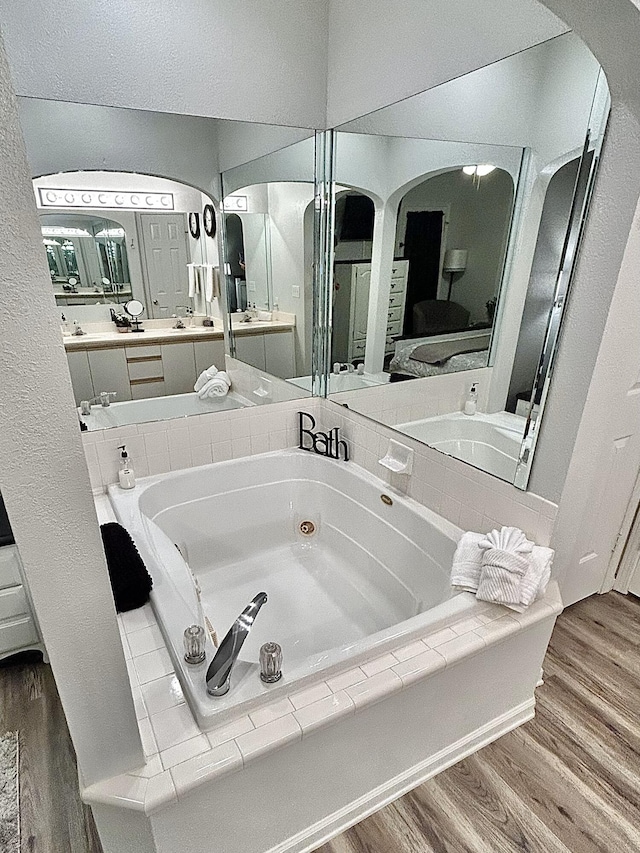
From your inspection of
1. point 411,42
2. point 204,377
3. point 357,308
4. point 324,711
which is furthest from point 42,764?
point 411,42

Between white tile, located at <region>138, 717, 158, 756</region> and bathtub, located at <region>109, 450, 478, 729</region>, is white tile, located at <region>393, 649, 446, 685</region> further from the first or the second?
white tile, located at <region>138, 717, 158, 756</region>

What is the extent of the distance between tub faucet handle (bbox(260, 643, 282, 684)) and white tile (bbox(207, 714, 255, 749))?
100mm

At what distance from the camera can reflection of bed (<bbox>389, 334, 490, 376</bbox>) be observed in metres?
2.01

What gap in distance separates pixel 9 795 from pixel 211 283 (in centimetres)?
215

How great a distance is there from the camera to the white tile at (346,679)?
4.11 feet

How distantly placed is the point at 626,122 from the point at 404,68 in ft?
3.24

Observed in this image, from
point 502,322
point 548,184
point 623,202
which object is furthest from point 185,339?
point 623,202

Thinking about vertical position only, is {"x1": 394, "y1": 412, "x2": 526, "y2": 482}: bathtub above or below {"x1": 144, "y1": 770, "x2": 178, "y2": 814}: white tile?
above

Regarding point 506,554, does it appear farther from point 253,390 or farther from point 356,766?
point 253,390

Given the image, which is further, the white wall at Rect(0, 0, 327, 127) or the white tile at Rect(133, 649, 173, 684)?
the white wall at Rect(0, 0, 327, 127)

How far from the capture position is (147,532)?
6.02 feet

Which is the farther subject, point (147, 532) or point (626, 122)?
point (147, 532)

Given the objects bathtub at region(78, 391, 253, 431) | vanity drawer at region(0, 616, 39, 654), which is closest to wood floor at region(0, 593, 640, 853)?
vanity drawer at region(0, 616, 39, 654)

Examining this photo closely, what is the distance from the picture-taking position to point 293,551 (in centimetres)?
248
